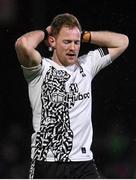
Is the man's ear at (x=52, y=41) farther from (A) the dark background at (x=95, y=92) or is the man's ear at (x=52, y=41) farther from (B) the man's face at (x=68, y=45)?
(A) the dark background at (x=95, y=92)

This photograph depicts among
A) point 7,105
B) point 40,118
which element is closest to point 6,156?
point 7,105

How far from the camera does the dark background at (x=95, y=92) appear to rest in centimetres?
545

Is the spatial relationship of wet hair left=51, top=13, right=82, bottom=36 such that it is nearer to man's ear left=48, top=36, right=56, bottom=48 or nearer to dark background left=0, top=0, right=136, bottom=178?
man's ear left=48, top=36, right=56, bottom=48

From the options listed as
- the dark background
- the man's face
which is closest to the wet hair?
the man's face

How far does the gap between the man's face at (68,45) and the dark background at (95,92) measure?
65.8 inches

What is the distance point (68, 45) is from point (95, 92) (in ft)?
6.09

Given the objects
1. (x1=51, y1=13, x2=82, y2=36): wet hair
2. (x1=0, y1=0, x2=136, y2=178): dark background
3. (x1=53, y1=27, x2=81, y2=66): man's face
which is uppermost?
(x1=51, y1=13, x2=82, y2=36): wet hair

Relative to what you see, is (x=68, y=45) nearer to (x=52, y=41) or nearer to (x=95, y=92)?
(x=52, y=41)

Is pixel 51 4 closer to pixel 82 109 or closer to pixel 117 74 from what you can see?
pixel 117 74

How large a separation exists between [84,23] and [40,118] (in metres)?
1.95

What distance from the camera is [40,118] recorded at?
12.0 feet

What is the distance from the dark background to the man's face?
167cm

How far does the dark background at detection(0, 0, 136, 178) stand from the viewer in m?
5.45

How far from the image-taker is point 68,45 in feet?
12.1
